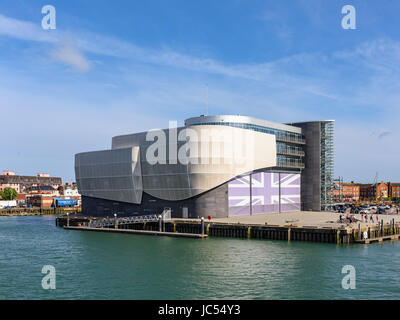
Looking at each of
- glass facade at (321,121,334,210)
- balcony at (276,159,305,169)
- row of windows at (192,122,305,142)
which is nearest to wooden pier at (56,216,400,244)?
row of windows at (192,122,305,142)

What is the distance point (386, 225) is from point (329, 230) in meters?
13.1

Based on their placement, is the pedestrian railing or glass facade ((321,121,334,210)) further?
glass facade ((321,121,334,210))

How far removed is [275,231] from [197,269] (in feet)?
75.7

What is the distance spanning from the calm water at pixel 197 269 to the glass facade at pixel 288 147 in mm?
34553

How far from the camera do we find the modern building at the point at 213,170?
76.9 metres

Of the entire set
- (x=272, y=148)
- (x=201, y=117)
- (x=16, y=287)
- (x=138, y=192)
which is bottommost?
(x=16, y=287)

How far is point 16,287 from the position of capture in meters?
36.1

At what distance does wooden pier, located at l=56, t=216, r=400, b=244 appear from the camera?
192 ft

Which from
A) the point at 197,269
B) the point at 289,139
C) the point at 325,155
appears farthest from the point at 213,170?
the point at 325,155

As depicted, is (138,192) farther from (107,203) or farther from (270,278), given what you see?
(270,278)

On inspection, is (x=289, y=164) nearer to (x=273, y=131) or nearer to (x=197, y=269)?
(x=273, y=131)

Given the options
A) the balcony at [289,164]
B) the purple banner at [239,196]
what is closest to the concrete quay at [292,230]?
the purple banner at [239,196]

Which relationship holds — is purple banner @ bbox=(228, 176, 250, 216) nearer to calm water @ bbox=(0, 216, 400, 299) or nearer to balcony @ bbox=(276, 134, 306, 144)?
balcony @ bbox=(276, 134, 306, 144)
